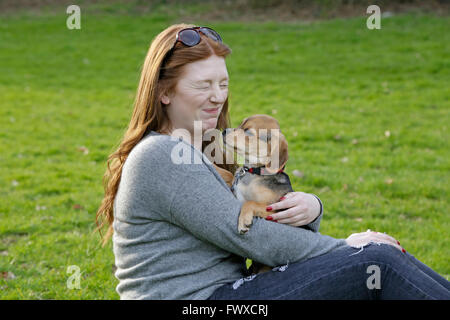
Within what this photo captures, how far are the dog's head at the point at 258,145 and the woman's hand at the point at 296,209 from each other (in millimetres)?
338

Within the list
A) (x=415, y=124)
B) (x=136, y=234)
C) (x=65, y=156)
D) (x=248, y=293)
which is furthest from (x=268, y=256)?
(x=415, y=124)

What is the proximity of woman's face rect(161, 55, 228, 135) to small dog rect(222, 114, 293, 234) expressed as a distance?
237mm

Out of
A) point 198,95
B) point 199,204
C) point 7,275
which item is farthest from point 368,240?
point 7,275

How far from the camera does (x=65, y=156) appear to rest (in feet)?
27.8

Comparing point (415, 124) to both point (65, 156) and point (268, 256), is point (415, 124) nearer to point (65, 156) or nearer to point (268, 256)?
point (65, 156)

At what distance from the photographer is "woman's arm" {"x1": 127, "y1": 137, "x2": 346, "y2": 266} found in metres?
2.61

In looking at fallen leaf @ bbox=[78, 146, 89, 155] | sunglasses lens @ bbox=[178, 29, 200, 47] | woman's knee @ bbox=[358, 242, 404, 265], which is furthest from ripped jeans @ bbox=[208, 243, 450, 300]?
fallen leaf @ bbox=[78, 146, 89, 155]

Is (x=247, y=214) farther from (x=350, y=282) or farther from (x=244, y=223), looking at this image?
(x=350, y=282)

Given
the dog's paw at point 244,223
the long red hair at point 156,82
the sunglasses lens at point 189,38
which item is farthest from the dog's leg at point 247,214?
the sunglasses lens at point 189,38

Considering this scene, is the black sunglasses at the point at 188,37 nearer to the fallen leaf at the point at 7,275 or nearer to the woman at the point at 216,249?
the woman at the point at 216,249

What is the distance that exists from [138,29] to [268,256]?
14.9m

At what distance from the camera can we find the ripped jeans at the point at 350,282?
2.63 m

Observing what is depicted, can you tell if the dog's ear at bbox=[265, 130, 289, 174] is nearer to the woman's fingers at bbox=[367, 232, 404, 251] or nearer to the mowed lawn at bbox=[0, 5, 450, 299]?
the woman's fingers at bbox=[367, 232, 404, 251]
